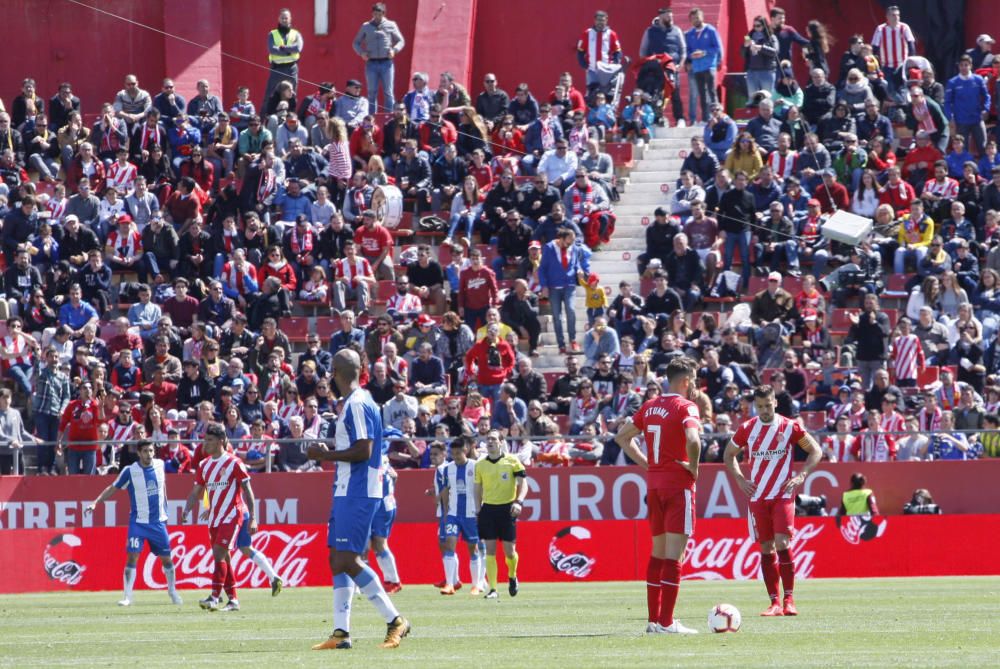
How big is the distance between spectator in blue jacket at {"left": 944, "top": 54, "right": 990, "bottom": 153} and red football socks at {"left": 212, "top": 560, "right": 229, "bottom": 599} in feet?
51.7

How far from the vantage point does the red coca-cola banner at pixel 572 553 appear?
2405 centimetres

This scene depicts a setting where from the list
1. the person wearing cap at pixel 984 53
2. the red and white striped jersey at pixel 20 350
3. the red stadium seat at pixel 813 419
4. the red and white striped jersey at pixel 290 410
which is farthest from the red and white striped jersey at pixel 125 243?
the person wearing cap at pixel 984 53

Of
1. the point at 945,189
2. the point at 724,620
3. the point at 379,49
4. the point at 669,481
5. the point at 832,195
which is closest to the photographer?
the point at 669,481

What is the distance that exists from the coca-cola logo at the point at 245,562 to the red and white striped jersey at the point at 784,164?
9.94 m

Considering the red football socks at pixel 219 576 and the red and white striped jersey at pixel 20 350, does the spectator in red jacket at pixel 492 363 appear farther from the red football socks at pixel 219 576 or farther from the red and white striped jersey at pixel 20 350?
the red football socks at pixel 219 576

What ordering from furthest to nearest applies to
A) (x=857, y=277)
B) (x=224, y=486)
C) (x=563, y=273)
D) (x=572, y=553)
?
(x=563, y=273), (x=857, y=277), (x=572, y=553), (x=224, y=486)

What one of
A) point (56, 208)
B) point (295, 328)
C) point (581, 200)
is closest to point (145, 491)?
point (295, 328)

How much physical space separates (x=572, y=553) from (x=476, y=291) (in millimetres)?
4897

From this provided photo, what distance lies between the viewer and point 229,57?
38719mm

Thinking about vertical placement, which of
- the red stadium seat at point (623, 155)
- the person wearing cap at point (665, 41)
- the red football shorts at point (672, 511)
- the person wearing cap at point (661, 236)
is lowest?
the red football shorts at point (672, 511)

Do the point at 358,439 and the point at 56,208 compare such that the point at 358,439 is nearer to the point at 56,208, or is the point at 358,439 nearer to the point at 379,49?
the point at 56,208

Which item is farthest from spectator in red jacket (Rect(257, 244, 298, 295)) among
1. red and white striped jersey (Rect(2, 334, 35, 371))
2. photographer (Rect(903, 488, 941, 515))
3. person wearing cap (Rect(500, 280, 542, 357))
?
photographer (Rect(903, 488, 941, 515))

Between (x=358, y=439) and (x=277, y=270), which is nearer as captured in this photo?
(x=358, y=439)

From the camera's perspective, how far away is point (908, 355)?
82.7 feet
